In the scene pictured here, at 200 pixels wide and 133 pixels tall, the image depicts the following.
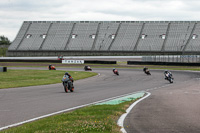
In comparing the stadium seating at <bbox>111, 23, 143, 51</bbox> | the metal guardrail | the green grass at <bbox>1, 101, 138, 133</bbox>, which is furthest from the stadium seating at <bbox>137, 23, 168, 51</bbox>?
the green grass at <bbox>1, 101, 138, 133</bbox>

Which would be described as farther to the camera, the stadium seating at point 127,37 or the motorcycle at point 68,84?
the stadium seating at point 127,37

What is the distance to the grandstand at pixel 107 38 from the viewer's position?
81.2 metres

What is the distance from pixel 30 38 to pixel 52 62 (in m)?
29.6

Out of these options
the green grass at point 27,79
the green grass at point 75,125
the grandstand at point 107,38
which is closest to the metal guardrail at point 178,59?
the grandstand at point 107,38

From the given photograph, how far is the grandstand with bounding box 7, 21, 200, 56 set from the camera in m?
81.2

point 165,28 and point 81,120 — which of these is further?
point 165,28

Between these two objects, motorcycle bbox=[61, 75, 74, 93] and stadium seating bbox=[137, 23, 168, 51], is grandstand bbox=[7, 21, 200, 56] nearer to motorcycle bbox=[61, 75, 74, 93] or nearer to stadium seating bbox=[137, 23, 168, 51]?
stadium seating bbox=[137, 23, 168, 51]

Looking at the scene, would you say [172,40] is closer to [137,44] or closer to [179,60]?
[137,44]

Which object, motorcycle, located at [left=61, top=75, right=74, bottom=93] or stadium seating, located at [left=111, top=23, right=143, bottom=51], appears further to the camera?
stadium seating, located at [left=111, top=23, right=143, bottom=51]

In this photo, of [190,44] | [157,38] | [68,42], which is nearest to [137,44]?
[157,38]

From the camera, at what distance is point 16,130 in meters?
7.54

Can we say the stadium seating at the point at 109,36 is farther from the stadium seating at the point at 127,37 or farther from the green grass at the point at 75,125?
the green grass at the point at 75,125

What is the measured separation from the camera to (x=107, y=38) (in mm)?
87188

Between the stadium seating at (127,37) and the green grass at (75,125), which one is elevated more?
the stadium seating at (127,37)
